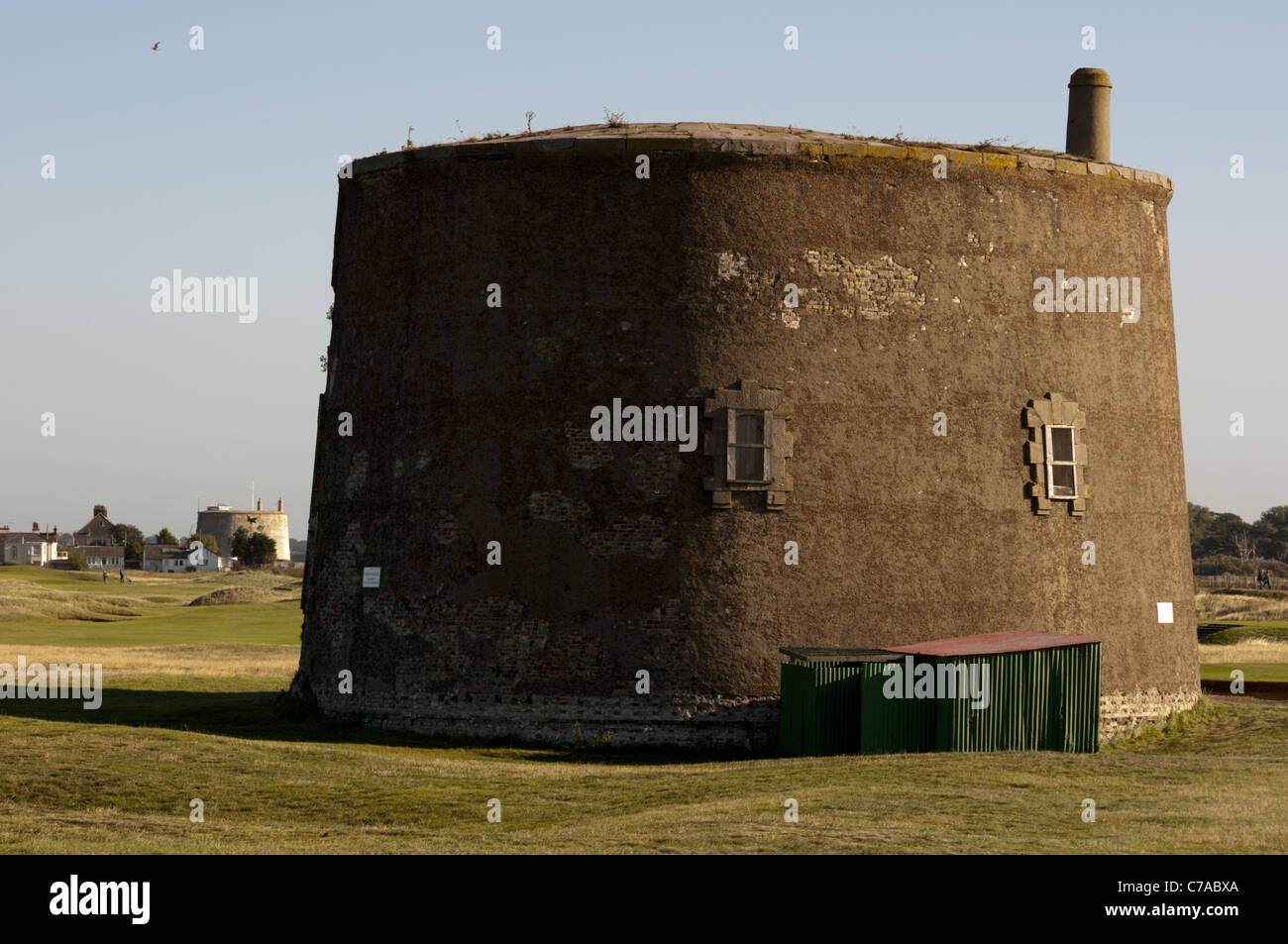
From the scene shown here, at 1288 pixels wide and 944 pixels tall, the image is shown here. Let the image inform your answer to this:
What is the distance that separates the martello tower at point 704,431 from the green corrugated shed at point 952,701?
117 centimetres

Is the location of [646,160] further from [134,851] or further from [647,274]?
[134,851]

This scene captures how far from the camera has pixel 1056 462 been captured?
25.6m

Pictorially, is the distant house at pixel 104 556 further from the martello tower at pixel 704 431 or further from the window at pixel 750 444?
the window at pixel 750 444

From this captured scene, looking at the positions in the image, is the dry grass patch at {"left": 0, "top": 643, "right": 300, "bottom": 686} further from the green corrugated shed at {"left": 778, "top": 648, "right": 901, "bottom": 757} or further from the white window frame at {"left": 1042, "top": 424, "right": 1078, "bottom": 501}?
the white window frame at {"left": 1042, "top": 424, "right": 1078, "bottom": 501}

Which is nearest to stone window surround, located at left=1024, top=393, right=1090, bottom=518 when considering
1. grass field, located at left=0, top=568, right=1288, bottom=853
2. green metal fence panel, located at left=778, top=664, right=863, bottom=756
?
grass field, located at left=0, top=568, right=1288, bottom=853

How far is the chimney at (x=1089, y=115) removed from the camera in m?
28.9

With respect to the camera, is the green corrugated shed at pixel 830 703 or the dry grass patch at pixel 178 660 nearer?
the green corrugated shed at pixel 830 703

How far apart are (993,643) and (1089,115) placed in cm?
1158

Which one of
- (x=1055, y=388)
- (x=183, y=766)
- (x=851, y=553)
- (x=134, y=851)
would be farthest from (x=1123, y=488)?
(x=134, y=851)

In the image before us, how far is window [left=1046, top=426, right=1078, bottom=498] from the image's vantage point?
2553 cm

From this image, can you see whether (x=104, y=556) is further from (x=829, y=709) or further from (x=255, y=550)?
(x=829, y=709)

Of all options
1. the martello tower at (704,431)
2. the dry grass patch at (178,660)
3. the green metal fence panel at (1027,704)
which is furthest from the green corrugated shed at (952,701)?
the dry grass patch at (178,660)

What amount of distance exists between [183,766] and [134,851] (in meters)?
6.65
